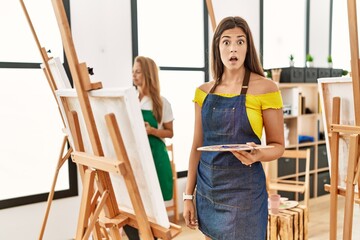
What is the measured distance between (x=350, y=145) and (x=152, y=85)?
49.6 inches

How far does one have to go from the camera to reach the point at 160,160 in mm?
2492

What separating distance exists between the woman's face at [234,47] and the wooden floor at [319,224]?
2340 millimetres

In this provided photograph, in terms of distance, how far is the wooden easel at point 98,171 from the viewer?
124cm

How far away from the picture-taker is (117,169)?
48.6 inches

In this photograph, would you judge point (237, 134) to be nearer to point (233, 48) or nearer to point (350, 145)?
point (233, 48)

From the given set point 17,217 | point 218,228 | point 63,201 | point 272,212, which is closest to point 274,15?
point 272,212

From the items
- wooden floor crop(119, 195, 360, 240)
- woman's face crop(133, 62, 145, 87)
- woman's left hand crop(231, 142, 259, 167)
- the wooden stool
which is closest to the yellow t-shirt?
woman's left hand crop(231, 142, 259, 167)

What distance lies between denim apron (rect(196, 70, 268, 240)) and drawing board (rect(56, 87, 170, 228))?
23cm

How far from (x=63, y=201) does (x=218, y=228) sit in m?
2.18

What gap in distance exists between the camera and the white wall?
3053 mm

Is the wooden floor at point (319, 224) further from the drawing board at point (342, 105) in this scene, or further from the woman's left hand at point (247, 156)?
the woman's left hand at point (247, 156)

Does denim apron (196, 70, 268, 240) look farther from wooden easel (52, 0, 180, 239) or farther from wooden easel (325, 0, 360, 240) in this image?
wooden easel (325, 0, 360, 240)

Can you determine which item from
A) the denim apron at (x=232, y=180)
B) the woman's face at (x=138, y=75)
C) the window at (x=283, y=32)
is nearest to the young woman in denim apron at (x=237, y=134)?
the denim apron at (x=232, y=180)

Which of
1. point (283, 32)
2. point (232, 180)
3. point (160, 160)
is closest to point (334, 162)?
point (232, 180)
